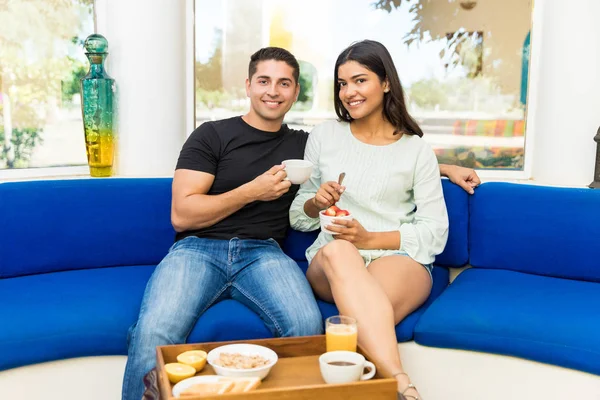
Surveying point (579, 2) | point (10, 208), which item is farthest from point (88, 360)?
point (579, 2)

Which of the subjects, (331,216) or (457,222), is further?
(457,222)

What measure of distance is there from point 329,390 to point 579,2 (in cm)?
→ 221

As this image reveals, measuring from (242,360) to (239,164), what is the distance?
0.99 m

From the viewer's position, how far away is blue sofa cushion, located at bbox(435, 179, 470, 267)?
249 cm

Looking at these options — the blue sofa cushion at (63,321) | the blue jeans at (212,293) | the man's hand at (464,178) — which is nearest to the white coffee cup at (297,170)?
the blue jeans at (212,293)

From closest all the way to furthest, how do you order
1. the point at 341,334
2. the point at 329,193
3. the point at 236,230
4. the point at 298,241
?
the point at 341,334
the point at 329,193
the point at 236,230
the point at 298,241

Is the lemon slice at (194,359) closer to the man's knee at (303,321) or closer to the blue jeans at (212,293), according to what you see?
the blue jeans at (212,293)

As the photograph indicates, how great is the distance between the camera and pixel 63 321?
6.48 ft

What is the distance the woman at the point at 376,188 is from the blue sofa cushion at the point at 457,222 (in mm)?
180

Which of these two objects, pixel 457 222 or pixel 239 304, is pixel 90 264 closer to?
pixel 239 304

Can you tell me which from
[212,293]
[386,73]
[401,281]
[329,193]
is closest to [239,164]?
[329,193]

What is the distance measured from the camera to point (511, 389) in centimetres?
197

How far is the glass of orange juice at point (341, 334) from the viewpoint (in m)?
1.53

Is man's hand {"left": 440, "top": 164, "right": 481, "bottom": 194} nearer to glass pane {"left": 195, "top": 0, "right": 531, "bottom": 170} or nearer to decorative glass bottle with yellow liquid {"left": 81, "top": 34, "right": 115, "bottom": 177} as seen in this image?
glass pane {"left": 195, "top": 0, "right": 531, "bottom": 170}
